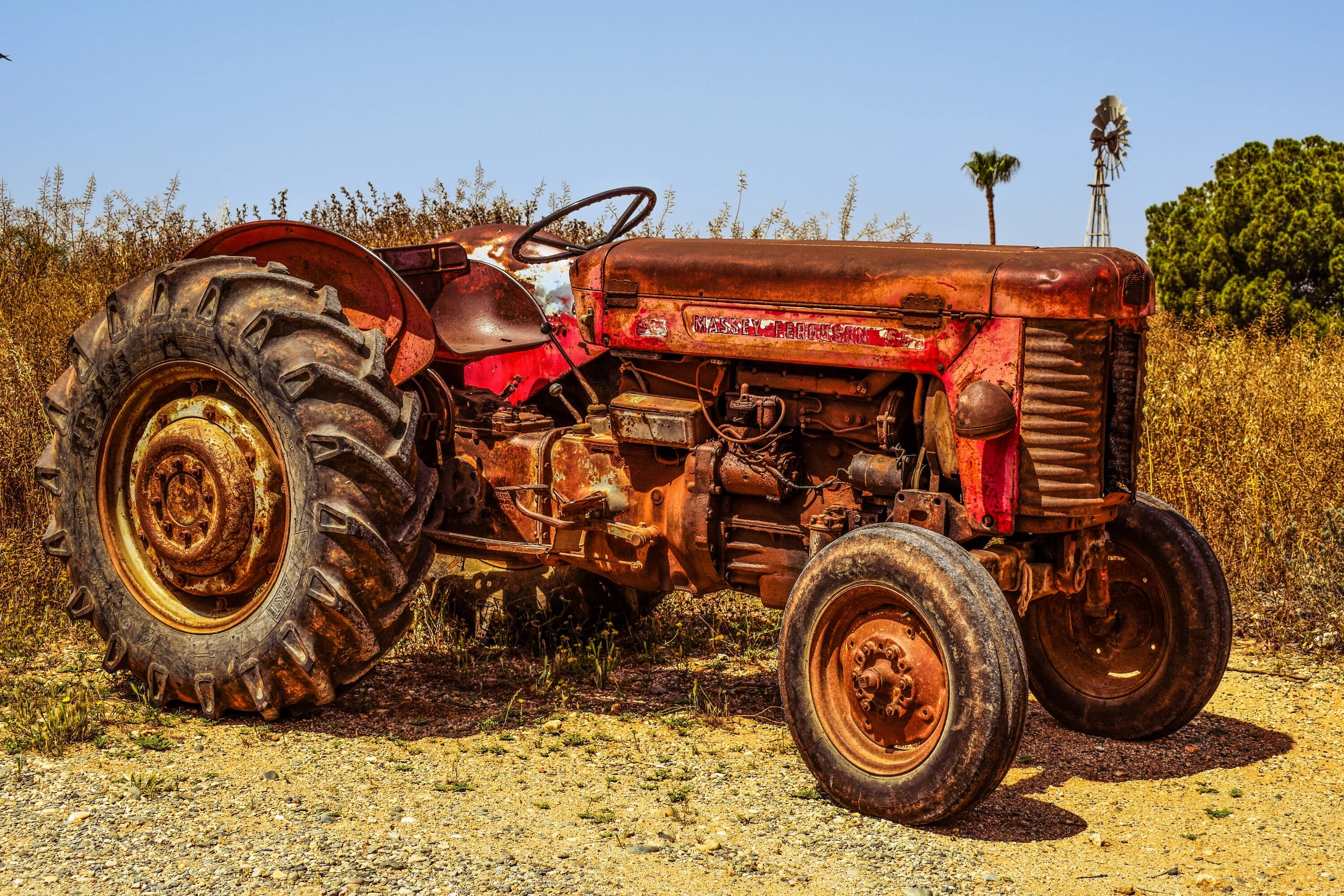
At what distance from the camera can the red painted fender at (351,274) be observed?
4.73 metres

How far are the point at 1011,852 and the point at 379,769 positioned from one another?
1.99 m

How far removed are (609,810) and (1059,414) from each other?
183cm

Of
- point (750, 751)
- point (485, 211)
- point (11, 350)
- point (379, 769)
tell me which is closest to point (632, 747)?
point (750, 751)

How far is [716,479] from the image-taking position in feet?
14.7

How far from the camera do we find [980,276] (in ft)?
12.9

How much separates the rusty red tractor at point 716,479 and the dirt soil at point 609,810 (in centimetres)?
20

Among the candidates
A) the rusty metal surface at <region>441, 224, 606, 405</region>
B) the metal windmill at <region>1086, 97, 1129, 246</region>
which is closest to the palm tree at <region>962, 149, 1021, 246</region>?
the metal windmill at <region>1086, 97, 1129, 246</region>

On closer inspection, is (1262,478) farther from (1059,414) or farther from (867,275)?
(867,275)

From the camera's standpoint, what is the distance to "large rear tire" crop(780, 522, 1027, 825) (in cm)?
355

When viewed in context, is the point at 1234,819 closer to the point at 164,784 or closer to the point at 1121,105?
the point at 164,784

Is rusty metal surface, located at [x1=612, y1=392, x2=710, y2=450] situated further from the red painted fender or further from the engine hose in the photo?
the red painted fender

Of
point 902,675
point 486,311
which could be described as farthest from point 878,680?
point 486,311

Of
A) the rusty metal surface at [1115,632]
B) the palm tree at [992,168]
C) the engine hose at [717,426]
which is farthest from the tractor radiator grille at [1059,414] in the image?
the palm tree at [992,168]

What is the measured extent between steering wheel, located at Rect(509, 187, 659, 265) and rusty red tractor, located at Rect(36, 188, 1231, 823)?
0.05 m
